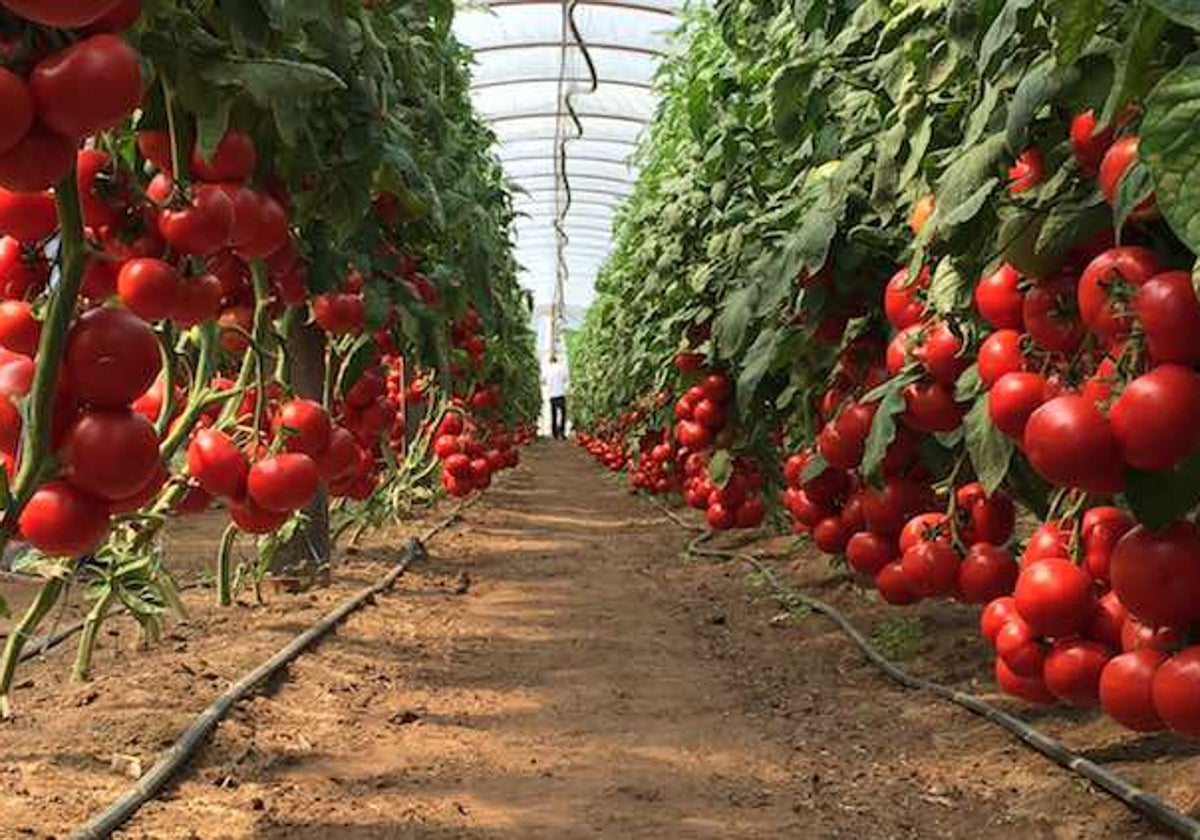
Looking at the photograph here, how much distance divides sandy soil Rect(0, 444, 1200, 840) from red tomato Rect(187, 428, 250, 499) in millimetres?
630

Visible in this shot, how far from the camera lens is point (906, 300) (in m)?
2.17

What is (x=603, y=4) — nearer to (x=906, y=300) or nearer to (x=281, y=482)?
(x=906, y=300)

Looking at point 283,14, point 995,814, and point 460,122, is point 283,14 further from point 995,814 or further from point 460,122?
point 460,122

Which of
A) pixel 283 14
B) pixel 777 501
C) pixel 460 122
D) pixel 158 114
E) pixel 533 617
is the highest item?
pixel 460 122

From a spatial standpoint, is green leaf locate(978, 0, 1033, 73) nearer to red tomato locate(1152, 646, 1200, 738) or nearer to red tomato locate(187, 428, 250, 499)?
red tomato locate(1152, 646, 1200, 738)

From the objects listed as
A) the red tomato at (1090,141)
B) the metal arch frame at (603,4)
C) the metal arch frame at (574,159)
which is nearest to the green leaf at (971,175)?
the red tomato at (1090,141)

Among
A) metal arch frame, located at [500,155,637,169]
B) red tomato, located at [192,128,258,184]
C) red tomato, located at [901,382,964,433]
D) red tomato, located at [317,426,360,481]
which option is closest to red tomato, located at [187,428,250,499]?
red tomato, located at [317,426,360,481]

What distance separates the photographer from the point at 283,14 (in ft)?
4.87

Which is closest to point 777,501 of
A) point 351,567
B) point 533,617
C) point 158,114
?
point 533,617

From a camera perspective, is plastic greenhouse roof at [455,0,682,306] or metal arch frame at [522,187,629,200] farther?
metal arch frame at [522,187,629,200]

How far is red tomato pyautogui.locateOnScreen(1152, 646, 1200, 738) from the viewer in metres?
1.06

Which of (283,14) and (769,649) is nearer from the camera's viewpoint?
(283,14)

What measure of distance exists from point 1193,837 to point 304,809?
1.56 metres

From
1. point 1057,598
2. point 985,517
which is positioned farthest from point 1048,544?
point 985,517
